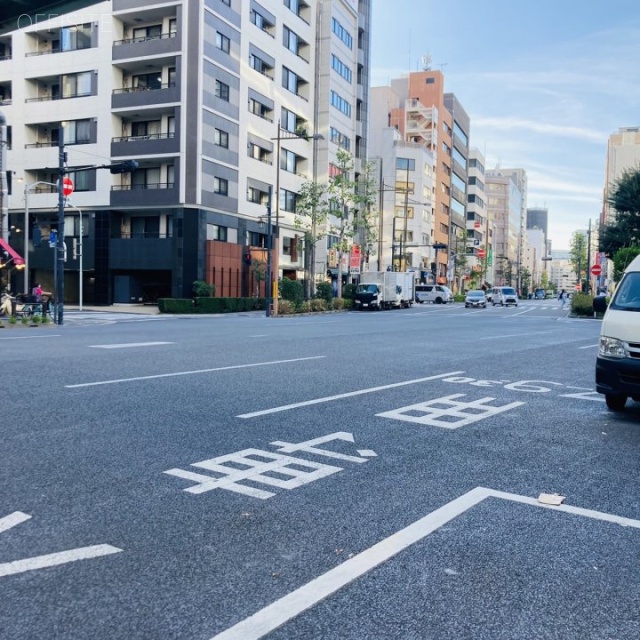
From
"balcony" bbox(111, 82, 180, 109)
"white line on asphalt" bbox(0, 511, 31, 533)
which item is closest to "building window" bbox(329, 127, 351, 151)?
"balcony" bbox(111, 82, 180, 109)

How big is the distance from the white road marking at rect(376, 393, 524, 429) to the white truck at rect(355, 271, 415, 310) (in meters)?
40.6

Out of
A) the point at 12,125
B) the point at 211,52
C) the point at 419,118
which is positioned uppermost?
the point at 419,118

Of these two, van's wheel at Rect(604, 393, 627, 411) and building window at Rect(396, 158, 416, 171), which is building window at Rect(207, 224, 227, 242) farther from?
building window at Rect(396, 158, 416, 171)

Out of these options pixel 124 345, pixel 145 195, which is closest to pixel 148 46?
pixel 145 195

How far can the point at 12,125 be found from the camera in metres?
46.6

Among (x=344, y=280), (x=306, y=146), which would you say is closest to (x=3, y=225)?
(x=306, y=146)

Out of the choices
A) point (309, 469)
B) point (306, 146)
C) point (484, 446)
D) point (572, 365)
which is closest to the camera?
point (309, 469)

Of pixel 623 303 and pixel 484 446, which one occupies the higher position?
pixel 623 303

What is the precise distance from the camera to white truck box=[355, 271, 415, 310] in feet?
162

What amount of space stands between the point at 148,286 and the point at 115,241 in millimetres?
3676

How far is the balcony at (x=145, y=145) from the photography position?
41.9m

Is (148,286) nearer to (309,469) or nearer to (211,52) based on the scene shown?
(211,52)

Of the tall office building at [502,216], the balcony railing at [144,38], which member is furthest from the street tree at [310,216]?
the tall office building at [502,216]

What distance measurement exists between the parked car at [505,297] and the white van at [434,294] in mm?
4932
